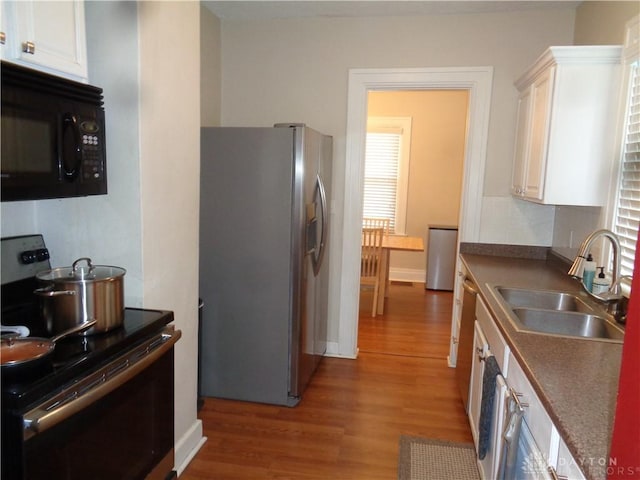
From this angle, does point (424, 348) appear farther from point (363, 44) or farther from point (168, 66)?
point (168, 66)

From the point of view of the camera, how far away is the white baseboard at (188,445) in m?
2.26

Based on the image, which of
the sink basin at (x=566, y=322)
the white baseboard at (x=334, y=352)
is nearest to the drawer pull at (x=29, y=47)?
the sink basin at (x=566, y=322)

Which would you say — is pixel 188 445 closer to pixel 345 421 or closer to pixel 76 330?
pixel 345 421

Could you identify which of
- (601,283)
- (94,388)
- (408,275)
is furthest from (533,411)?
(408,275)

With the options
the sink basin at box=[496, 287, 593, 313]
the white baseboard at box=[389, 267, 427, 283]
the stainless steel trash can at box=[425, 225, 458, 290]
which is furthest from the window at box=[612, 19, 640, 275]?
the white baseboard at box=[389, 267, 427, 283]

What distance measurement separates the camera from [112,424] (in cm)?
147

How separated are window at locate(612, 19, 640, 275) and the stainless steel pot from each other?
219 cm

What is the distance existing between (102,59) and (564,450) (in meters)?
1.98

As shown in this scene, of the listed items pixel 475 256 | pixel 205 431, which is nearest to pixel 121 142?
pixel 205 431

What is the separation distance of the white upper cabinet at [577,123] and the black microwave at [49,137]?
2128 mm

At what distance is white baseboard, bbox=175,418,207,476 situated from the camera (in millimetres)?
2264

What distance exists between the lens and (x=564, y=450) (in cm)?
111

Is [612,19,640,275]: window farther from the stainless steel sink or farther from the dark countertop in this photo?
the dark countertop

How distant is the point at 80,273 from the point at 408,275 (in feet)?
16.6
